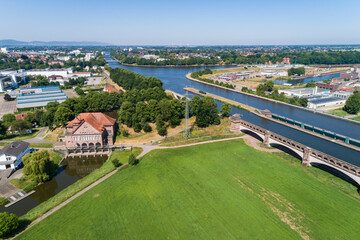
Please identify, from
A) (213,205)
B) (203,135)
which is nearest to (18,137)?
(203,135)

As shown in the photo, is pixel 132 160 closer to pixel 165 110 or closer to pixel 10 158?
pixel 165 110

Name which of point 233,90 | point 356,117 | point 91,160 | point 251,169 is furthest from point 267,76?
point 91,160

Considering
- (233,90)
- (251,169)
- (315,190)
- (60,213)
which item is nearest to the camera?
(60,213)

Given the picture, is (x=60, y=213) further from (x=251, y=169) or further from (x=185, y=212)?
(x=251, y=169)

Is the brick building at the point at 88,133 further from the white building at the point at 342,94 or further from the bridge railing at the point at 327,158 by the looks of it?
the white building at the point at 342,94

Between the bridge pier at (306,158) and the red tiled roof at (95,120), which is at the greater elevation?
the red tiled roof at (95,120)

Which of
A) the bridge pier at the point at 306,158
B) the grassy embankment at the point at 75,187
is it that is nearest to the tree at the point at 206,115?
the grassy embankment at the point at 75,187

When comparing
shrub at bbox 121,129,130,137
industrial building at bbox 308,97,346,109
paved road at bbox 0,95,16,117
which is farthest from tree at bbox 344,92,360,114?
paved road at bbox 0,95,16,117
